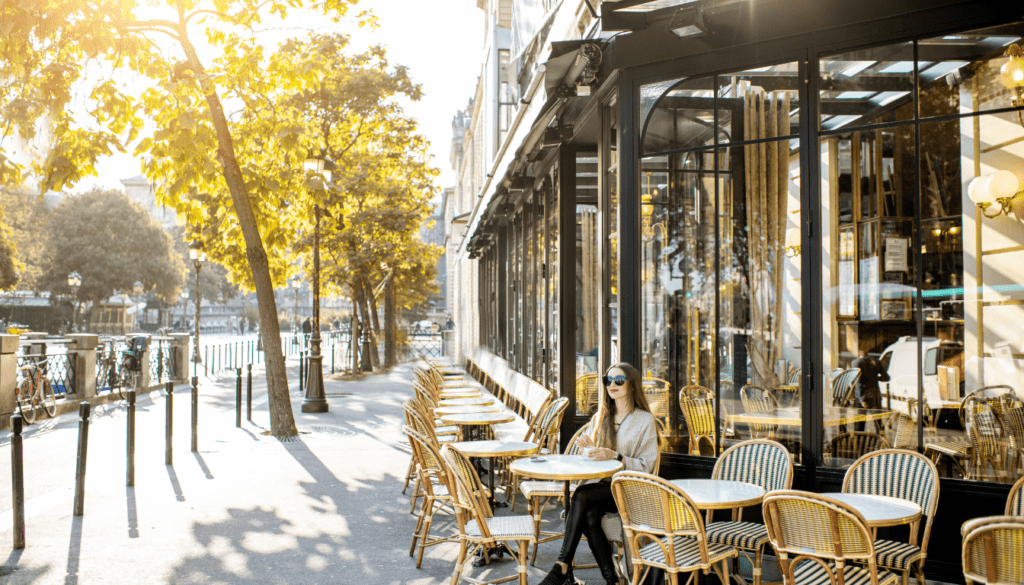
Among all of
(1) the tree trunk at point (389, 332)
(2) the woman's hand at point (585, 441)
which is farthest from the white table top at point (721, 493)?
(1) the tree trunk at point (389, 332)

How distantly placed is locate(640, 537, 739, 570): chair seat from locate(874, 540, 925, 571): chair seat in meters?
0.79

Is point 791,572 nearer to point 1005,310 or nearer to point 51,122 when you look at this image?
point 1005,310

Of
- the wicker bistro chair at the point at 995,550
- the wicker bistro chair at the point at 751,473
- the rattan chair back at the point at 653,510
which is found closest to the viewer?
→ the wicker bistro chair at the point at 995,550

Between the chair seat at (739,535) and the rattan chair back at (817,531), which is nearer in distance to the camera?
the rattan chair back at (817,531)

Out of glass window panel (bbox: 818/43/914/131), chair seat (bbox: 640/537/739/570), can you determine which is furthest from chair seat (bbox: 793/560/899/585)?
glass window panel (bbox: 818/43/914/131)

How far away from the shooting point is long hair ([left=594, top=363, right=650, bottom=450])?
18.4 ft

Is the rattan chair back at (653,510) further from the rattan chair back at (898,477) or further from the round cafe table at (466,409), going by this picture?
the round cafe table at (466,409)

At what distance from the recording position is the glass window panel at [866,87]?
209 inches

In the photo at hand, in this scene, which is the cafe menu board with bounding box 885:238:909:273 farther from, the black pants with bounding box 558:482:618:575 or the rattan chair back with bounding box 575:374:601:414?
the rattan chair back with bounding box 575:374:601:414

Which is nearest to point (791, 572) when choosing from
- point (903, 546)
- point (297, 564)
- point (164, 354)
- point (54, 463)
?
point (903, 546)

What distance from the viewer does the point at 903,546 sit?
177 inches

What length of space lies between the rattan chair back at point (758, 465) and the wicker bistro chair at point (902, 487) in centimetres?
41

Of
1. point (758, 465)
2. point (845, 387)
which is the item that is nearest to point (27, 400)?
point (758, 465)

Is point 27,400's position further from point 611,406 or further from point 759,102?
point 759,102
